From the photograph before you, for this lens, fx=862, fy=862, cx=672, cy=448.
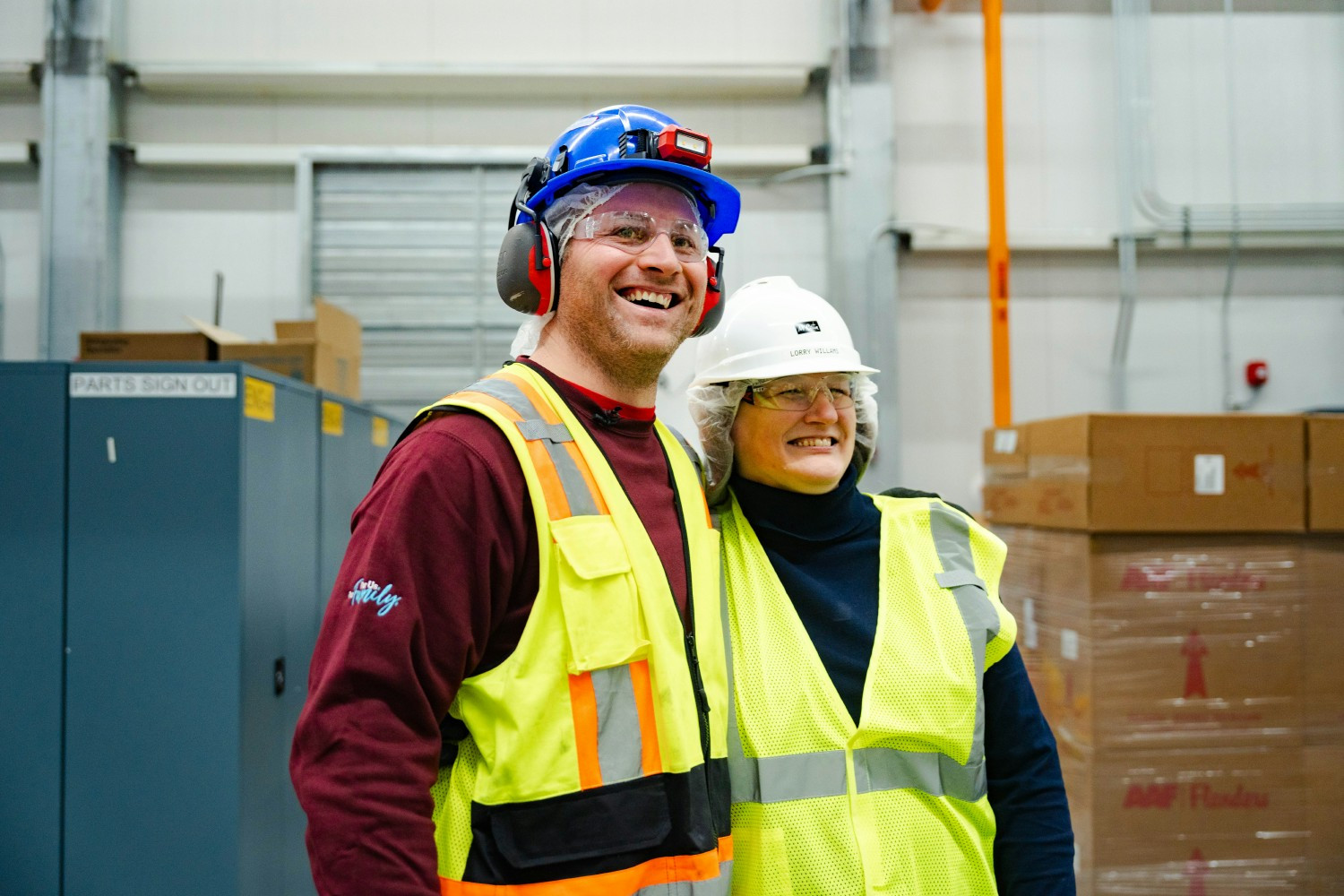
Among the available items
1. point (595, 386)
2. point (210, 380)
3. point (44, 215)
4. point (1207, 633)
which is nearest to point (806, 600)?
point (595, 386)

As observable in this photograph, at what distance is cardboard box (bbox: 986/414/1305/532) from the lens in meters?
3.14

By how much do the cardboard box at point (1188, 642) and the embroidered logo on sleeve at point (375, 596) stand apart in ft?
9.31

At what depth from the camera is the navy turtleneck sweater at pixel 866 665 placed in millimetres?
1450

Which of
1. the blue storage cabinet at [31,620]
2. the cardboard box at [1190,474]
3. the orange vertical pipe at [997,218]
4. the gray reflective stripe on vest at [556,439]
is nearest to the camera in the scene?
the gray reflective stripe on vest at [556,439]

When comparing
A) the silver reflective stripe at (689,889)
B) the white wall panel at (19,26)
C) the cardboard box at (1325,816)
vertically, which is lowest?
the cardboard box at (1325,816)

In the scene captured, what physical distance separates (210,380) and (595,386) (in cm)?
144

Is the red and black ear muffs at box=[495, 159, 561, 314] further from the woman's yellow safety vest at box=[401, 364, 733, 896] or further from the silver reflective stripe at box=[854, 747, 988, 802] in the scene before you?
the silver reflective stripe at box=[854, 747, 988, 802]

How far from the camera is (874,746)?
4.58ft

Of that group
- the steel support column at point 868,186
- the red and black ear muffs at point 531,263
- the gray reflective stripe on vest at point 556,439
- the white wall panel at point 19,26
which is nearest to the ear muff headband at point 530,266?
the red and black ear muffs at point 531,263

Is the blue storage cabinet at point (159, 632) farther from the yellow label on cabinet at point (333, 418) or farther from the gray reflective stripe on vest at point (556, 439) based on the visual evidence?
the gray reflective stripe on vest at point (556, 439)

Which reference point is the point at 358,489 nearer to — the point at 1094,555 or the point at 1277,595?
the point at 1094,555

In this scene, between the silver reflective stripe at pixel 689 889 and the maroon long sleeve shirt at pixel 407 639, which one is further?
the silver reflective stripe at pixel 689 889

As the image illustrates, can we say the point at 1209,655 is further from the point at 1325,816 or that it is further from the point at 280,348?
the point at 280,348

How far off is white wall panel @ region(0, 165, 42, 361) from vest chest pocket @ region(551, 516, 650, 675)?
510cm
